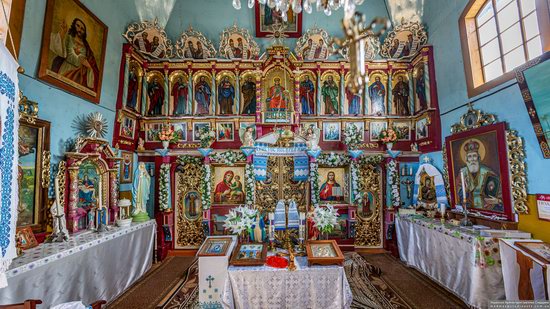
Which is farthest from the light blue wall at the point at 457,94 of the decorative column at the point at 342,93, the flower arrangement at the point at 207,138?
the flower arrangement at the point at 207,138

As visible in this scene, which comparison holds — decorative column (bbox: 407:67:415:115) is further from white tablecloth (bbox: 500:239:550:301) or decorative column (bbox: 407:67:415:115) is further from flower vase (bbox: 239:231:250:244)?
flower vase (bbox: 239:231:250:244)

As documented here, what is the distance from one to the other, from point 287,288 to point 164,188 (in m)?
5.16

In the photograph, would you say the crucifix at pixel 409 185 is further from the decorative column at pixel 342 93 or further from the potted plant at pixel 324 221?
the potted plant at pixel 324 221

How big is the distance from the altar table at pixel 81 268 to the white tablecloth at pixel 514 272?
6887 mm

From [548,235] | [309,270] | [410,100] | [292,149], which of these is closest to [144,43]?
[292,149]

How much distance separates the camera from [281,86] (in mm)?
7906

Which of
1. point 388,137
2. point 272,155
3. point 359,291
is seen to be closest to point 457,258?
point 359,291

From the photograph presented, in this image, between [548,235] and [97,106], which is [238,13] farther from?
[548,235]

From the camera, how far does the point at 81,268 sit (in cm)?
433

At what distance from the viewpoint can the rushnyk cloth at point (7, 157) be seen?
88.7 inches

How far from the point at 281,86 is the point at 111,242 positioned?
602 centimetres

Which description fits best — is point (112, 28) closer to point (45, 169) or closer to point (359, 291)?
point (45, 169)

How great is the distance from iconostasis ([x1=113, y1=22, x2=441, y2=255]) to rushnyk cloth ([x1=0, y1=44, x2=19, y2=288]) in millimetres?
4937

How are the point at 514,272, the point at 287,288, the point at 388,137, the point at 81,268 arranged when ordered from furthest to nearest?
the point at 388,137 → the point at 81,268 → the point at 514,272 → the point at 287,288
